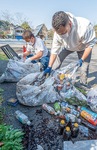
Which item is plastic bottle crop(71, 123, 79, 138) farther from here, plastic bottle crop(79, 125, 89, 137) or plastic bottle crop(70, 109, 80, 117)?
plastic bottle crop(70, 109, 80, 117)

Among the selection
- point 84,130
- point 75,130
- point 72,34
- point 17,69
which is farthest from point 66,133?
point 17,69

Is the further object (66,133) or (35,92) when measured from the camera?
(35,92)

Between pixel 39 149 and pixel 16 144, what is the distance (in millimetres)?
402

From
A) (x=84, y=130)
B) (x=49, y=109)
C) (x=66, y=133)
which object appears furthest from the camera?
(x=49, y=109)

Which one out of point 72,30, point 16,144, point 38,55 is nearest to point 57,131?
point 16,144

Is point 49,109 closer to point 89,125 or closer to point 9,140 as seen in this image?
point 89,125

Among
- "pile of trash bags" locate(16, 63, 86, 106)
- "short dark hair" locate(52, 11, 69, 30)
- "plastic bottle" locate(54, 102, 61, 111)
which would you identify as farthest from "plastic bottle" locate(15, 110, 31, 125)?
"short dark hair" locate(52, 11, 69, 30)

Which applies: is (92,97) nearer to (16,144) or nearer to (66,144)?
(66,144)

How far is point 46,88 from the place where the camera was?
8.87 feet

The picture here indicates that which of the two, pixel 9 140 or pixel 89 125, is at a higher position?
pixel 9 140

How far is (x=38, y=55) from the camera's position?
364 cm

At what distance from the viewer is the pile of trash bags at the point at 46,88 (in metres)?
2.65

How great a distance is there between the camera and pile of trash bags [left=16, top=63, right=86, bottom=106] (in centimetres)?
265

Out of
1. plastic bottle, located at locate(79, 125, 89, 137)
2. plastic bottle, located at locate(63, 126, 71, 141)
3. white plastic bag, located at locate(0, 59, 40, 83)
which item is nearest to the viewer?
plastic bottle, located at locate(63, 126, 71, 141)
